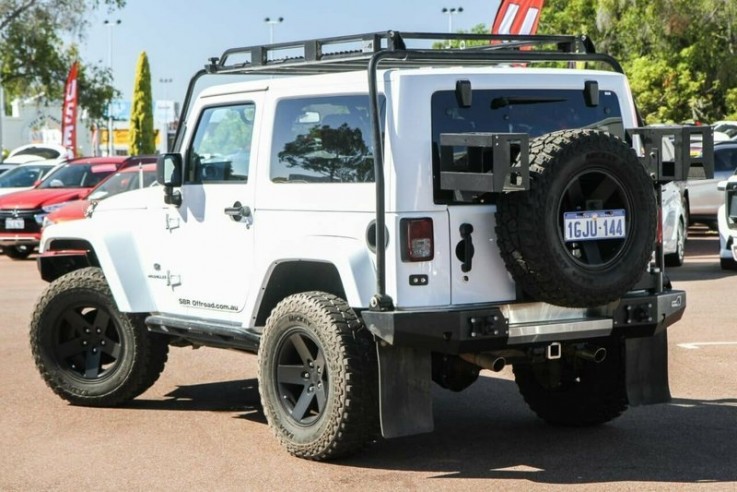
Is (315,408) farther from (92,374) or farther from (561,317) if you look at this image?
(92,374)

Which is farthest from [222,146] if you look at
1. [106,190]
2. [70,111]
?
[70,111]

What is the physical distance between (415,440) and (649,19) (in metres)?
32.2

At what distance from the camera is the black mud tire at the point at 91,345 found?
876 centimetres

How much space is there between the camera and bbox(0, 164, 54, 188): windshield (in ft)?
84.7

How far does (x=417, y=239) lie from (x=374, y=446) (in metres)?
1.55

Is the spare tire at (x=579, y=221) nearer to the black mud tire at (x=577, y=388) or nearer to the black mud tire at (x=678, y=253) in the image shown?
the black mud tire at (x=577, y=388)

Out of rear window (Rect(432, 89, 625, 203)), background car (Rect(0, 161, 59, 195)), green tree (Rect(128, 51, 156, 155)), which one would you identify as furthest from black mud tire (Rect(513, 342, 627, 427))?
green tree (Rect(128, 51, 156, 155))

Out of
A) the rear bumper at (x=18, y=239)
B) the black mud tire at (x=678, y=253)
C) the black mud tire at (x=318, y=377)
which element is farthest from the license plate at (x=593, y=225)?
the rear bumper at (x=18, y=239)

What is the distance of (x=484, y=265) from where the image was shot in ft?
22.3

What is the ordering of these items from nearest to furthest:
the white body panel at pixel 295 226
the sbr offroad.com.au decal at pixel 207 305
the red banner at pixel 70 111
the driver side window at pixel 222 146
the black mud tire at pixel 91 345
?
the white body panel at pixel 295 226 < the driver side window at pixel 222 146 < the sbr offroad.com.au decal at pixel 207 305 < the black mud tire at pixel 91 345 < the red banner at pixel 70 111

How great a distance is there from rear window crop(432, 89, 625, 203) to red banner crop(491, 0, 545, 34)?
11.1 metres

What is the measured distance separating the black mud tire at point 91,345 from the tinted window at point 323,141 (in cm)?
191

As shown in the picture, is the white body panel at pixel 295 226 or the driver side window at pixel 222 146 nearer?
the white body panel at pixel 295 226

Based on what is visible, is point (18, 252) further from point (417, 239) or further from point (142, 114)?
point (142, 114)
